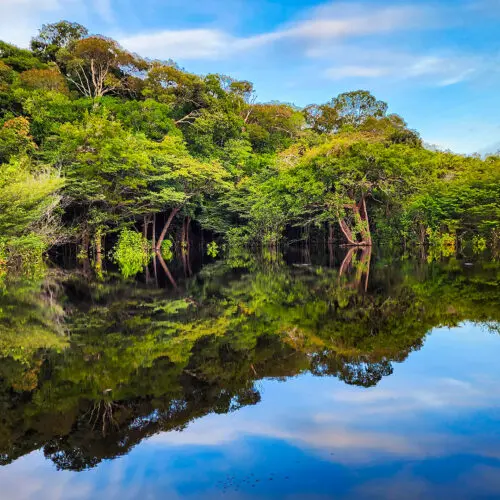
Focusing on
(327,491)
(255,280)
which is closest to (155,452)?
(327,491)

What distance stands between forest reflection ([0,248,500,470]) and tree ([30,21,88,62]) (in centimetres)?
3228

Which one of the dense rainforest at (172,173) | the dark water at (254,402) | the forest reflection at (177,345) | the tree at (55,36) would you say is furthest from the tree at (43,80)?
the dark water at (254,402)

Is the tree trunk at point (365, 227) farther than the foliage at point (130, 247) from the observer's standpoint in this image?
Yes

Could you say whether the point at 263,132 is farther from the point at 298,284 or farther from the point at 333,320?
the point at 333,320

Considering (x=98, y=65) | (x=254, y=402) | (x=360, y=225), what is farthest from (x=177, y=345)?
(x=98, y=65)

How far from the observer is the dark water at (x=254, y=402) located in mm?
2777

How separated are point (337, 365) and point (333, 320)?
6.69ft

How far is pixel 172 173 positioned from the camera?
2588cm

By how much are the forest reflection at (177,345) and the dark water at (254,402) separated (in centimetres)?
2

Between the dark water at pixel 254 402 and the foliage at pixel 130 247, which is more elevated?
the foliage at pixel 130 247

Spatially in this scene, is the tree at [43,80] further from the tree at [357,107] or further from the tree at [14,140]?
the tree at [357,107]

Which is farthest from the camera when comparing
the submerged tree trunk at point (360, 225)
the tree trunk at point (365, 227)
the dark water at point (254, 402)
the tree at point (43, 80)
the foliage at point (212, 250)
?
the tree at point (43, 80)

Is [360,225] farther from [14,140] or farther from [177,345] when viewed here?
[177,345]

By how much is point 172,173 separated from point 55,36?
2096 centimetres
